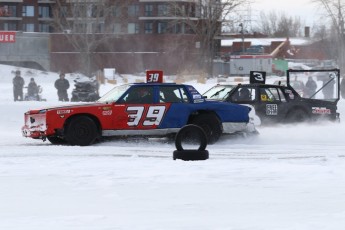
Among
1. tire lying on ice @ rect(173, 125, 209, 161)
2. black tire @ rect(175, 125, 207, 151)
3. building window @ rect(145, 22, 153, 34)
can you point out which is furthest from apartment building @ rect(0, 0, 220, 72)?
tire lying on ice @ rect(173, 125, 209, 161)

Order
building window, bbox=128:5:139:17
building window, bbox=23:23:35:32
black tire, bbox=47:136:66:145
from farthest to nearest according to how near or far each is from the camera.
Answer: building window, bbox=23:23:35:32 → building window, bbox=128:5:139:17 → black tire, bbox=47:136:66:145

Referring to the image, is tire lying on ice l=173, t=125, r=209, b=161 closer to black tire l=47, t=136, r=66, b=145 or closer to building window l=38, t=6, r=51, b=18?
black tire l=47, t=136, r=66, b=145

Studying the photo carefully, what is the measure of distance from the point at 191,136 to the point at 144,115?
1308mm

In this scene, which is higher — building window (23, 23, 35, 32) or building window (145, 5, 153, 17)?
building window (145, 5, 153, 17)

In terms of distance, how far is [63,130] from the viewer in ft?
57.7

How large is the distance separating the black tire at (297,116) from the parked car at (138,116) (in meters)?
3.16

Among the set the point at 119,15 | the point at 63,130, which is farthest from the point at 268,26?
the point at 63,130

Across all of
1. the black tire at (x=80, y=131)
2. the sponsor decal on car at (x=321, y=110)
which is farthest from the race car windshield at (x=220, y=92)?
the black tire at (x=80, y=131)

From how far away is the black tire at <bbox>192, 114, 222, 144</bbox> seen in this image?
18.2 meters

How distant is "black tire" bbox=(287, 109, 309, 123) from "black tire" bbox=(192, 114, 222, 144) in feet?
12.3

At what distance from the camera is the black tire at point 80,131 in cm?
1758

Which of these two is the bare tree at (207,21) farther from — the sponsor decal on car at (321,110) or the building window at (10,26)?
the sponsor decal on car at (321,110)

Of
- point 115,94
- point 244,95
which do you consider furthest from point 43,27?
point 115,94

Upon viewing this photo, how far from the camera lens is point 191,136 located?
56.0 feet
